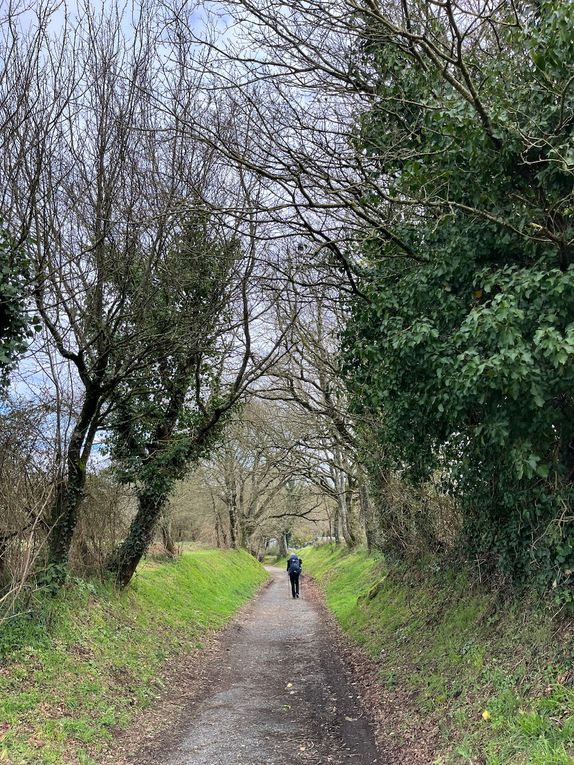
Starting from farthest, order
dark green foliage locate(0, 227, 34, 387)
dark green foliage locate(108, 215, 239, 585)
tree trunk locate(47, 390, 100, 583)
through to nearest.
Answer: dark green foliage locate(108, 215, 239, 585), tree trunk locate(47, 390, 100, 583), dark green foliage locate(0, 227, 34, 387)

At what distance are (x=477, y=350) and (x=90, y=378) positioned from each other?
7244 mm

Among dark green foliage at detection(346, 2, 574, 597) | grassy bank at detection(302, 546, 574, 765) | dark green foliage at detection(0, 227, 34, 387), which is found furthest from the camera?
dark green foliage at detection(0, 227, 34, 387)

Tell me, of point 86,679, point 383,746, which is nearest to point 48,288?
point 86,679

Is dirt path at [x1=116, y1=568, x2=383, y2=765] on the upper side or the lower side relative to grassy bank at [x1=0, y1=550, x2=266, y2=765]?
lower

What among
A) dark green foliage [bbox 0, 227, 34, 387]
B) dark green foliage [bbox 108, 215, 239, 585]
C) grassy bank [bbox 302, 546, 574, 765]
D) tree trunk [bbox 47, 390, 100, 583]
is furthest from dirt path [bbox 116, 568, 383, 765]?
dark green foliage [bbox 0, 227, 34, 387]

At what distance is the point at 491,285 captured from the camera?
6.08 meters

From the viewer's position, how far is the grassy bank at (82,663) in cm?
591

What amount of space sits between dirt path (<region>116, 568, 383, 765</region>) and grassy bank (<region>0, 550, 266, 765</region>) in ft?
2.56

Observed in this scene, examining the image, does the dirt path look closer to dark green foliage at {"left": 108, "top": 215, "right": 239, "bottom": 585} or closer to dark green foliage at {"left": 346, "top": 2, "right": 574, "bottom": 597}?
dark green foliage at {"left": 346, "top": 2, "right": 574, "bottom": 597}

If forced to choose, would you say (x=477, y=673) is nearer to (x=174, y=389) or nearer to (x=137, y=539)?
(x=137, y=539)

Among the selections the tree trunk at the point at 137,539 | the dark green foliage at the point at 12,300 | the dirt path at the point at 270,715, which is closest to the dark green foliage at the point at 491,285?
the dirt path at the point at 270,715

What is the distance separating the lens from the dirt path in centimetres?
614

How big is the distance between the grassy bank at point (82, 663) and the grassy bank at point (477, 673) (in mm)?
3860

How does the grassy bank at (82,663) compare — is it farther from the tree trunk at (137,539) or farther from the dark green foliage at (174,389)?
the dark green foliage at (174,389)
